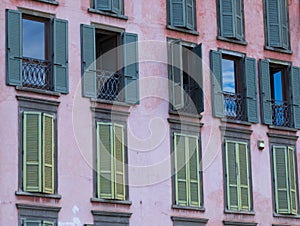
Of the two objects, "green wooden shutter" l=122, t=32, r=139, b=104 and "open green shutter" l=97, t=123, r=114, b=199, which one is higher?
"green wooden shutter" l=122, t=32, r=139, b=104

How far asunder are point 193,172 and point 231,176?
150 cm

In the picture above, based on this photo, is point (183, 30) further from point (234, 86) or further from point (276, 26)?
point (276, 26)

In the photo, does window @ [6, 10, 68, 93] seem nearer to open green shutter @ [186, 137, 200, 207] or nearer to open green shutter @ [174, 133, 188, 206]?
open green shutter @ [174, 133, 188, 206]

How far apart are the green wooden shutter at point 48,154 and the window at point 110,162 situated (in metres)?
1.56

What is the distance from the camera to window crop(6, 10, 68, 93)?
98.6 ft

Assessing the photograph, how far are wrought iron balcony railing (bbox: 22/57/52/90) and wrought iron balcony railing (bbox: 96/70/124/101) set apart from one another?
64.5 inches

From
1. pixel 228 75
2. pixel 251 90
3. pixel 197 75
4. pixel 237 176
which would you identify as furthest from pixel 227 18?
pixel 237 176

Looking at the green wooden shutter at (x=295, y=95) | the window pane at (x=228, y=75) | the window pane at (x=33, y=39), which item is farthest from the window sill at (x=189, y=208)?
the window pane at (x=33, y=39)

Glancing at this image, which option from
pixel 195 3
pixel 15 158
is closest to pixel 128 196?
pixel 15 158

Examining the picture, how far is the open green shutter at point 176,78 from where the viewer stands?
108 feet

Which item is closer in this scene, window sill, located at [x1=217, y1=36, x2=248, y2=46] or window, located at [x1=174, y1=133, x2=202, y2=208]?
window, located at [x1=174, y1=133, x2=202, y2=208]

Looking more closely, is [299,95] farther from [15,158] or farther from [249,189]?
[15,158]

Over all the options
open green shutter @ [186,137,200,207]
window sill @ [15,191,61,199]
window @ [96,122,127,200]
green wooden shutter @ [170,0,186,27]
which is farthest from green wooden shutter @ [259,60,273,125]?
window sill @ [15,191,61,199]

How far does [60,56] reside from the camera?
101ft
